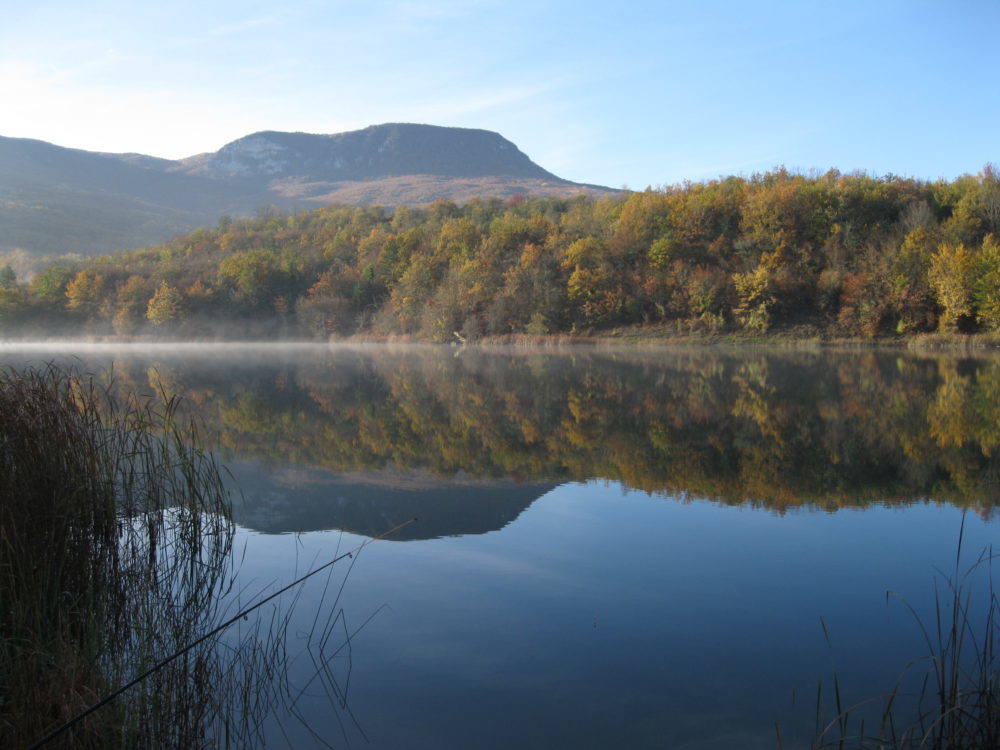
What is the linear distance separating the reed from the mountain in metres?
109

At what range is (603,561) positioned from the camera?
573cm

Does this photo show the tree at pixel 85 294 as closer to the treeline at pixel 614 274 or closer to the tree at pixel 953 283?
the treeline at pixel 614 274

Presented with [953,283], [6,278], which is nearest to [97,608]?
[953,283]

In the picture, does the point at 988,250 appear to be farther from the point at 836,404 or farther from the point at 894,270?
the point at 836,404

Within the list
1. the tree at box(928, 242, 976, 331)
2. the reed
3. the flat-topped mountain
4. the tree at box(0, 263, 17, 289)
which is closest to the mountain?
the flat-topped mountain

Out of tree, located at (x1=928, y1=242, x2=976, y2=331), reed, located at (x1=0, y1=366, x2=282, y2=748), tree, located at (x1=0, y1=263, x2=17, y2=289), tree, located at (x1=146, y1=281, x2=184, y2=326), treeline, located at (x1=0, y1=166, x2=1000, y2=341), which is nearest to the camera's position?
reed, located at (x1=0, y1=366, x2=282, y2=748)

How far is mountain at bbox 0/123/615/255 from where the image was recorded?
11131cm

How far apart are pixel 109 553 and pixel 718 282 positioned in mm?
48254

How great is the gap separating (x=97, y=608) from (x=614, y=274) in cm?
5192

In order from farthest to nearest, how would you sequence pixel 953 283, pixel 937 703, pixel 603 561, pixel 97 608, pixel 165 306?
pixel 165 306, pixel 953 283, pixel 603 561, pixel 97 608, pixel 937 703

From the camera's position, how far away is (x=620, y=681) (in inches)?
145

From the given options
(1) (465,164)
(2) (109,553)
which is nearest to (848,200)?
(2) (109,553)

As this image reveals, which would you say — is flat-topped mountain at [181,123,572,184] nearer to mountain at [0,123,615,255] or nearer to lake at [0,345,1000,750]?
mountain at [0,123,615,255]

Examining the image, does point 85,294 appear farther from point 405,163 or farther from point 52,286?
point 405,163
